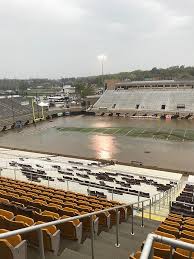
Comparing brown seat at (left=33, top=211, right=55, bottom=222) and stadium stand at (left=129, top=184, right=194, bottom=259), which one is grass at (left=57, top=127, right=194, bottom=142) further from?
brown seat at (left=33, top=211, right=55, bottom=222)

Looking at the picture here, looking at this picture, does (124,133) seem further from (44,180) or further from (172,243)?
(172,243)

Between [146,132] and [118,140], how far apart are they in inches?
284

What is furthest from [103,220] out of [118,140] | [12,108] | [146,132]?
[12,108]

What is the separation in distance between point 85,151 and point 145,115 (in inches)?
1316

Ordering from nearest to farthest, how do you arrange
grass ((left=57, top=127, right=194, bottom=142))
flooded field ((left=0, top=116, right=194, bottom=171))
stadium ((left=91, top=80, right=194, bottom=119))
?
flooded field ((left=0, top=116, right=194, bottom=171))
grass ((left=57, top=127, right=194, bottom=142))
stadium ((left=91, top=80, right=194, bottom=119))

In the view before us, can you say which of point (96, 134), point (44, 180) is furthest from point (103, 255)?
point (96, 134)

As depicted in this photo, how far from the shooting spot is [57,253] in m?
5.62

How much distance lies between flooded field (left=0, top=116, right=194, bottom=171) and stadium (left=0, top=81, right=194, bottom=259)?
0.51ft

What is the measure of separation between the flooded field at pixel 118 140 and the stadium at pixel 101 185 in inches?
6.2

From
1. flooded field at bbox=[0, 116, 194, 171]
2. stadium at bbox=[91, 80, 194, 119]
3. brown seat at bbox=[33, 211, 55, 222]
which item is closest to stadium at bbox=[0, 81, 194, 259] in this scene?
brown seat at bbox=[33, 211, 55, 222]

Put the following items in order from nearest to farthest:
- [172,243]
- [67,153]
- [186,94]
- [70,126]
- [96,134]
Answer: [172,243] < [67,153] < [96,134] < [70,126] < [186,94]

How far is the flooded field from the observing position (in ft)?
116

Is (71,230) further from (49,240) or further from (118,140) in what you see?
(118,140)

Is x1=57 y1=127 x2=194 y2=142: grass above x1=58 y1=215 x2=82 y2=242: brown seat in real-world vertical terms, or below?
below
